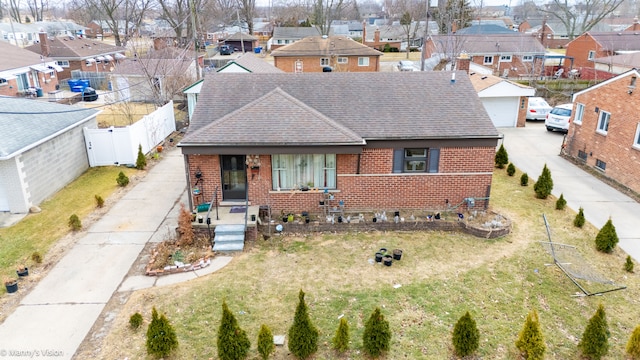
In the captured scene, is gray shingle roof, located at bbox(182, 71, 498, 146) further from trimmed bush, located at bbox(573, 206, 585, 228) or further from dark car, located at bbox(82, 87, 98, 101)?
dark car, located at bbox(82, 87, 98, 101)

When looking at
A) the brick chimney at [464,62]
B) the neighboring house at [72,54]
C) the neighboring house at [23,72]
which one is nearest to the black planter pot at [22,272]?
the brick chimney at [464,62]

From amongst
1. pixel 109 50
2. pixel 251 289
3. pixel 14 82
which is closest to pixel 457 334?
pixel 251 289

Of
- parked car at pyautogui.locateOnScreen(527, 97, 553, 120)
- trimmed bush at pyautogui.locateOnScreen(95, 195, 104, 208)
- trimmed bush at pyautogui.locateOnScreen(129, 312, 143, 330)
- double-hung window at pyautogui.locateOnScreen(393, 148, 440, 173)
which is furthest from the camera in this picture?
parked car at pyautogui.locateOnScreen(527, 97, 553, 120)

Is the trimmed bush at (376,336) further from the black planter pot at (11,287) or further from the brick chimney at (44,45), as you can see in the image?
the brick chimney at (44,45)

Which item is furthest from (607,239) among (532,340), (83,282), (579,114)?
(83,282)

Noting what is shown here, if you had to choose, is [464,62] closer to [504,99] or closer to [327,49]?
[504,99]

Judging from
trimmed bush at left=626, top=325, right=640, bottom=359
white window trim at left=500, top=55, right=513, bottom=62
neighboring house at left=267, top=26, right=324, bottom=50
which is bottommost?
trimmed bush at left=626, top=325, right=640, bottom=359

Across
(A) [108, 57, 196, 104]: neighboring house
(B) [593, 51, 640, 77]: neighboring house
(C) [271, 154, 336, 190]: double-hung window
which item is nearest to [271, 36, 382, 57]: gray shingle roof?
(A) [108, 57, 196, 104]: neighboring house
